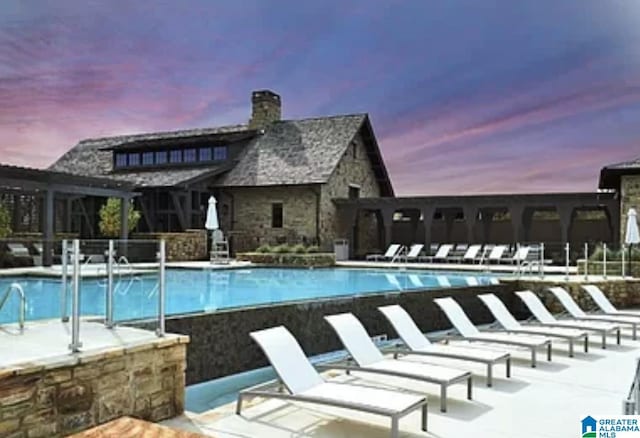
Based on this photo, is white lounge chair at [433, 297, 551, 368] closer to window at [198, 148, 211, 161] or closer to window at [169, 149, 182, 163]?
window at [198, 148, 211, 161]

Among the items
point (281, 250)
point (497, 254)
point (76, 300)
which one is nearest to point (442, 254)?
point (497, 254)

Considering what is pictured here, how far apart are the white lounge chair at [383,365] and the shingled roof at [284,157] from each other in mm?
17833

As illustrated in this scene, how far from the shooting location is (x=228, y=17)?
29.4 m

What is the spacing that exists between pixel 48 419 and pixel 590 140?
26497 mm

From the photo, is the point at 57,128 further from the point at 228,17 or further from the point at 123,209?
the point at 123,209

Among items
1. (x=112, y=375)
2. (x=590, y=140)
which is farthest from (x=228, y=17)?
(x=112, y=375)

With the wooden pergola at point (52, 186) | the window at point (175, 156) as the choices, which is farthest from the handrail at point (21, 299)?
the window at point (175, 156)

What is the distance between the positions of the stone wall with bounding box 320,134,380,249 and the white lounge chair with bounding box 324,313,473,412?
17.7 m

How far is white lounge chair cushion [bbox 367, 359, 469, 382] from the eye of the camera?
206 inches

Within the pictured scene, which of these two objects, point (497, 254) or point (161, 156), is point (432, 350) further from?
point (161, 156)

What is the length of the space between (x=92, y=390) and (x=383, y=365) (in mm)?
2453

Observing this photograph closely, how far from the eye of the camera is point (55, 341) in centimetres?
473

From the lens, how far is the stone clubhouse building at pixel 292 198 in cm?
2338

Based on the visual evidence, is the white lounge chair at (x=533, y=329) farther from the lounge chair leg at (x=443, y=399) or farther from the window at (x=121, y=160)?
the window at (x=121, y=160)
